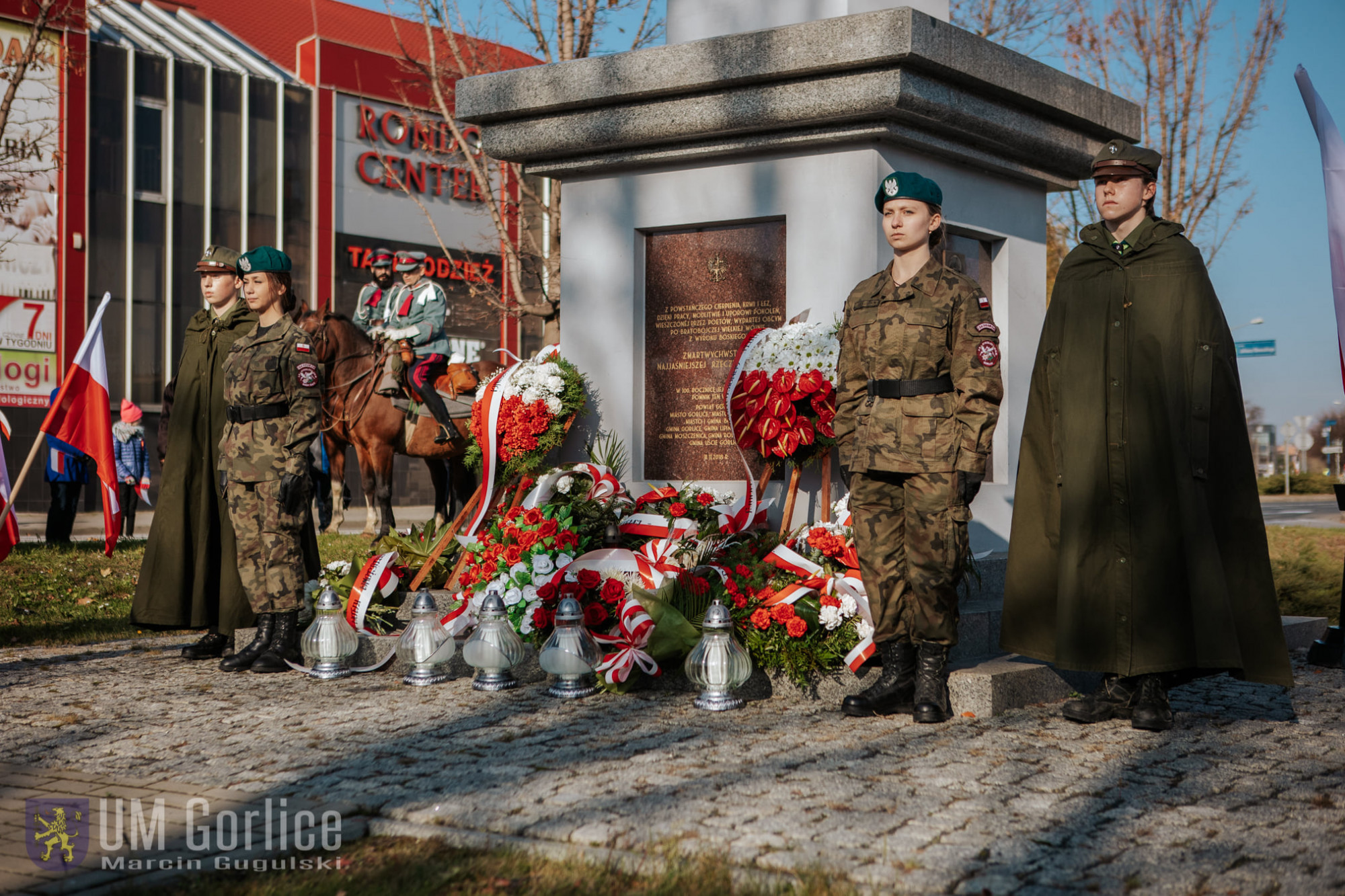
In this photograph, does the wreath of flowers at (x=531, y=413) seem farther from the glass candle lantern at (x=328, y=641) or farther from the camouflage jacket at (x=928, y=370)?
the camouflage jacket at (x=928, y=370)

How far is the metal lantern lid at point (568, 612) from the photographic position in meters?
5.78

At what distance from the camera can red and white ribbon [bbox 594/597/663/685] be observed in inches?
228

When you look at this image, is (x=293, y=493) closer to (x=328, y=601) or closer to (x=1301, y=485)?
(x=328, y=601)

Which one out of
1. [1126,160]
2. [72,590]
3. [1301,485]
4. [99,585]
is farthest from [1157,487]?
[1301,485]

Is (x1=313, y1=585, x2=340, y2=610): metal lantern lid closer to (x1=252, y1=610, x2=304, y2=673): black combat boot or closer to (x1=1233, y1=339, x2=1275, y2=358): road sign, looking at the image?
(x1=252, y1=610, x2=304, y2=673): black combat boot

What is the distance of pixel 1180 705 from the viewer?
5695mm

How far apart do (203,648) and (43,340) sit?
67.7 ft

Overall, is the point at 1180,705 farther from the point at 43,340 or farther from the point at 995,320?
the point at 43,340

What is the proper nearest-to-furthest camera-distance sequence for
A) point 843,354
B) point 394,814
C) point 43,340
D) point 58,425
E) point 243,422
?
point 394,814, point 843,354, point 243,422, point 58,425, point 43,340

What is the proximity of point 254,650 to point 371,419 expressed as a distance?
25.0 ft

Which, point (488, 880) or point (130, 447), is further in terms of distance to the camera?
point (130, 447)

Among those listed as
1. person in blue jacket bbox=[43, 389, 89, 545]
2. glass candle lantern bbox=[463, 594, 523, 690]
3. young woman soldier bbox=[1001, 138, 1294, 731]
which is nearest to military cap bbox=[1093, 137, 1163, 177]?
young woman soldier bbox=[1001, 138, 1294, 731]

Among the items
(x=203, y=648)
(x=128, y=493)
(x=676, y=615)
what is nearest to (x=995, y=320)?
(x=676, y=615)

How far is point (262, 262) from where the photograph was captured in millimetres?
6766
